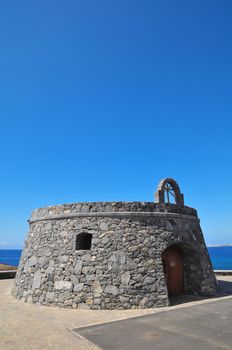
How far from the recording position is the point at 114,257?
10.9m

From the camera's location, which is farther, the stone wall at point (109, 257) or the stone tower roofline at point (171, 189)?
the stone tower roofline at point (171, 189)

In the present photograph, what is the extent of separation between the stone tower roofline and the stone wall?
2.90 feet

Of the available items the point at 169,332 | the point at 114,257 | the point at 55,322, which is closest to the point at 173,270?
the point at 114,257

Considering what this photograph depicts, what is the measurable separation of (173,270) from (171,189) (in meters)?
4.43

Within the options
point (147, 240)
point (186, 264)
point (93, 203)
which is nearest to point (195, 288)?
point (186, 264)

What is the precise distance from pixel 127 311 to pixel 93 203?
4.60 m

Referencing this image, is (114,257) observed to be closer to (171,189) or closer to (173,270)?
(173,270)

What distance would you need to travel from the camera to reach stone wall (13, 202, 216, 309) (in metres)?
10.4

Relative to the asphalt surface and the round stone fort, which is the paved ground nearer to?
the asphalt surface

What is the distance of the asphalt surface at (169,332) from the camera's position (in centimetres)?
637

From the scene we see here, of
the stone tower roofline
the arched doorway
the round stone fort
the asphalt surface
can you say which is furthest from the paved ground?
the stone tower roofline

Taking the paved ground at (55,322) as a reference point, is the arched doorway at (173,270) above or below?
above

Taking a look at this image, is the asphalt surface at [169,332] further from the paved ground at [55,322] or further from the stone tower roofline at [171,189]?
the stone tower roofline at [171,189]

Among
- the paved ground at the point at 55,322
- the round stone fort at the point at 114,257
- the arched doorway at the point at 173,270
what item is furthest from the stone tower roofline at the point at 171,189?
the paved ground at the point at 55,322
